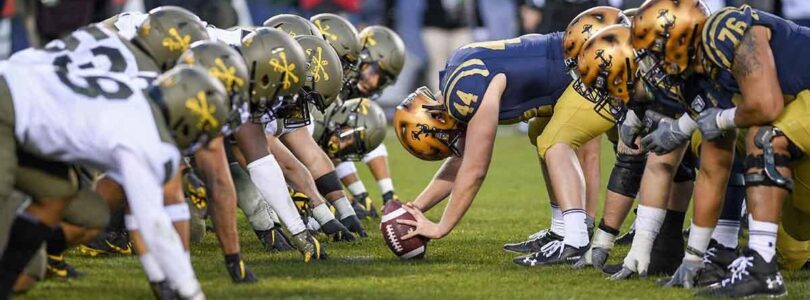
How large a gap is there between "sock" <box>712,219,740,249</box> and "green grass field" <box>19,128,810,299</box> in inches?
13.0

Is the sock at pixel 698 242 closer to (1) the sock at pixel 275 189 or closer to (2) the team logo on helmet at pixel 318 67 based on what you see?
(1) the sock at pixel 275 189

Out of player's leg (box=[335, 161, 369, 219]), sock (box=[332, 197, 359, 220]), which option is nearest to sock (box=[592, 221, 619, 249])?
sock (box=[332, 197, 359, 220])

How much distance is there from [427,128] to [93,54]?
2.10m

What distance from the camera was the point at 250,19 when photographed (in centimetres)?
1902

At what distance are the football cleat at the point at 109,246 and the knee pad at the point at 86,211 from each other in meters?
1.65

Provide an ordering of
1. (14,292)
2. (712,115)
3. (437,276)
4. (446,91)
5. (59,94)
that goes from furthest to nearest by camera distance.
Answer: (446,91)
(437,276)
(712,115)
(14,292)
(59,94)

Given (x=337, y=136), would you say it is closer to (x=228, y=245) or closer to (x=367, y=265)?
(x=367, y=265)

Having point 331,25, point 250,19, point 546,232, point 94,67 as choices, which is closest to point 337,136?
point 331,25

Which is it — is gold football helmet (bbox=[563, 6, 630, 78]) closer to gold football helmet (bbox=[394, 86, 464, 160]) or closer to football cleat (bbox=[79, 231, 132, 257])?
gold football helmet (bbox=[394, 86, 464, 160])

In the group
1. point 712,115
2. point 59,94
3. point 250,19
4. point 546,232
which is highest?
point 59,94

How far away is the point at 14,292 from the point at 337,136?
412 cm

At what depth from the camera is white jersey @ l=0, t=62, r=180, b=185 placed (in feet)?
18.0

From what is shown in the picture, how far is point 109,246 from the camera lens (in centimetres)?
778

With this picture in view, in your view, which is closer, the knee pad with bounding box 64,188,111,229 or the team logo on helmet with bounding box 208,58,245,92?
the knee pad with bounding box 64,188,111,229
